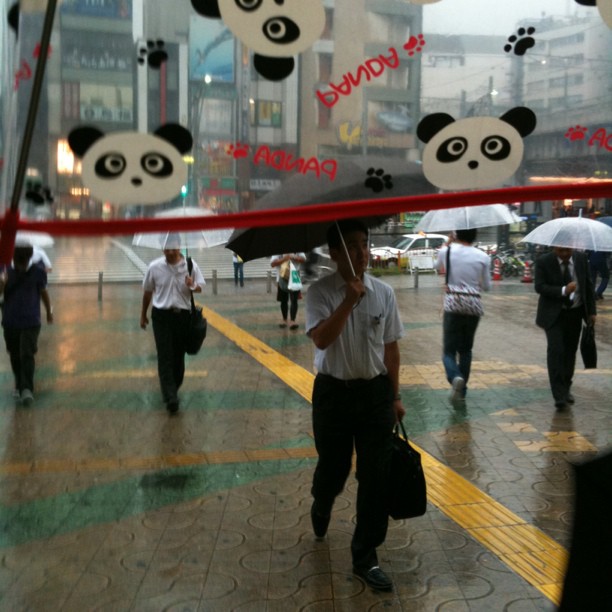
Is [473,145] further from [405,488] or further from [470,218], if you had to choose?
[470,218]

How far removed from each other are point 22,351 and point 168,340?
1.58m

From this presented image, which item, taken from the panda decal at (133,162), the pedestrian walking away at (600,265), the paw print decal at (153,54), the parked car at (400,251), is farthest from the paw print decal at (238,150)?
the parked car at (400,251)

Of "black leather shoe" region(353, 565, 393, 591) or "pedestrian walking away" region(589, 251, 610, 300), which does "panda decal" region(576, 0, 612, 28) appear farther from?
"pedestrian walking away" region(589, 251, 610, 300)

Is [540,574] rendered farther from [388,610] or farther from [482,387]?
[482,387]

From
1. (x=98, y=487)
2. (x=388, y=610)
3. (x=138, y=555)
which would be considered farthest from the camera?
(x=98, y=487)

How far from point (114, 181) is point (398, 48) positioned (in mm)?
570

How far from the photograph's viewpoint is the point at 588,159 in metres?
1.49

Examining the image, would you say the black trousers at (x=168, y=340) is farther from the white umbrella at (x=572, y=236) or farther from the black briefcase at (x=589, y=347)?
the black briefcase at (x=589, y=347)

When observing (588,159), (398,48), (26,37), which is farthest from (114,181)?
(588,159)

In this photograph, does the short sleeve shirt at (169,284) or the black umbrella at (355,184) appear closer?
the black umbrella at (355,184)

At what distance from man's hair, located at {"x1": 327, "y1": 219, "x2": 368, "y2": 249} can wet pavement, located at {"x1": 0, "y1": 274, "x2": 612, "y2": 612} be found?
1626 millimetres

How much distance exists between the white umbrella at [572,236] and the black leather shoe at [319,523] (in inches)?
129

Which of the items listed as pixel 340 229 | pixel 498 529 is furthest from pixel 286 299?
pixel 340 229

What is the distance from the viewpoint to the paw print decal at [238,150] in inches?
59.3
